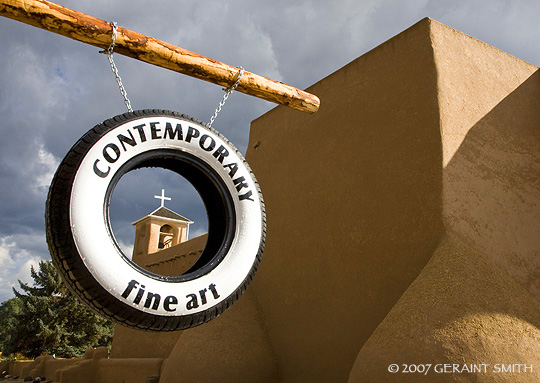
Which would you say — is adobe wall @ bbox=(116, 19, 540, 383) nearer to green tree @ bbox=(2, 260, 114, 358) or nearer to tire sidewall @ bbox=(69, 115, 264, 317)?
tire sidewall @ bbox=(69, 115, 264, 317)

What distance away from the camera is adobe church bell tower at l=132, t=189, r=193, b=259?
599 inches

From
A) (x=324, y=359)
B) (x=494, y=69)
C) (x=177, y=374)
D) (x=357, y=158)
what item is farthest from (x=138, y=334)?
(x=494, y=69)

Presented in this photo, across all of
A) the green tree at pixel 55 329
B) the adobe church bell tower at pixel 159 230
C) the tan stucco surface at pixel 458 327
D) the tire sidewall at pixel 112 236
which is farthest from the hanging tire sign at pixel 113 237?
the green tree at pixel 55 329

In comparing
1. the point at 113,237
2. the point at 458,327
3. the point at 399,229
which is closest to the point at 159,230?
the point at 399,229

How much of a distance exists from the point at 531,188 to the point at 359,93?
284 cm

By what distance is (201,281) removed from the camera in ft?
8.75

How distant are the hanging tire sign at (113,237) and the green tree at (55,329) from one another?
23787 mm

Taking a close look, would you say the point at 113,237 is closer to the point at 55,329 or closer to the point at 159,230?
the point at 159,230

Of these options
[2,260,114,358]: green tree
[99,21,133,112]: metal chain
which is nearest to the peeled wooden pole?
[99,21,133,112]: metal chain

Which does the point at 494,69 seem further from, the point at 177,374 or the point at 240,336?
the point at 177,374

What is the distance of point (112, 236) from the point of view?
8.12ft

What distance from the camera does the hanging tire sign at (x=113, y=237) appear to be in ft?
7.67

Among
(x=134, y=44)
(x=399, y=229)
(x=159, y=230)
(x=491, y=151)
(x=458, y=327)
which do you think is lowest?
(x=458, y=327)

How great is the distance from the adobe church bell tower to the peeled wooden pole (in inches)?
475
